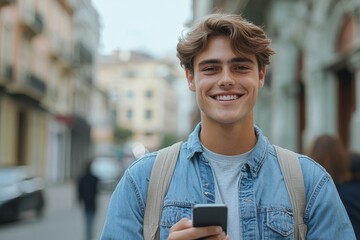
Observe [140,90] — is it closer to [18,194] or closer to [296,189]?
[18,194]

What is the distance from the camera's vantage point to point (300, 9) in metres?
16.0

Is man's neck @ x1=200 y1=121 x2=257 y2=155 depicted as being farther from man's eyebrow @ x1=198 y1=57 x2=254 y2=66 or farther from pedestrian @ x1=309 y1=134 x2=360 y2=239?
pedestrian @ x1=309 y1=134 x2=360 y2=239

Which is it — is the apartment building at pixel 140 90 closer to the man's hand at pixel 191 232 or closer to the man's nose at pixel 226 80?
the man's nose at pixel 226 80

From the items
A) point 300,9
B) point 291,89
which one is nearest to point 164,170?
point 300,9

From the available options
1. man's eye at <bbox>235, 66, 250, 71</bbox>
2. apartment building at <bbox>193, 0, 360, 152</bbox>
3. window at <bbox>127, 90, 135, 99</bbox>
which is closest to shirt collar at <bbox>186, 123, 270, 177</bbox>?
man's eye at <bbox>235, 66, 250, 71</bbox>

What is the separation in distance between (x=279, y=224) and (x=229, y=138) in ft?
1.05

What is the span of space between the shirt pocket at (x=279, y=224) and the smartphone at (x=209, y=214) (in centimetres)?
21

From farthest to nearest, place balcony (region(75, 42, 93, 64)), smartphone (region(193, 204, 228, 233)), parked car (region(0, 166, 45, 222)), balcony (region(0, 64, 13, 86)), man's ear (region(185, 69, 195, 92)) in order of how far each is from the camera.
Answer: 1. balcony (region(75, 42, 93, 64))
2. balcony (region(0, 64, 13, 86))
3. parked car (region(0, 166, 45, 222))
4. man's ear (region(185, 69, 195, 92))
5. smartphone (region(193, 204, 228, 233))

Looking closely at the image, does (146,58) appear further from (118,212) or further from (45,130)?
(118,212)

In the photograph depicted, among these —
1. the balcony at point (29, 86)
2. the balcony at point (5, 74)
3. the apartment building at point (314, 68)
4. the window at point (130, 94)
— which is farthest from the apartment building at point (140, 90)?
the apartment building at point (314, 68)

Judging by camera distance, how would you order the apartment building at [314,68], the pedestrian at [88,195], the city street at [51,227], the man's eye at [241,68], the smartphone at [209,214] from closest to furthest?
1. the smartphone at [209,214]
2. the man's eye at [241,68]
3. the pedestrian at [88,195]
4. the apartment building at [314,68]
5. the city street at [51,227]

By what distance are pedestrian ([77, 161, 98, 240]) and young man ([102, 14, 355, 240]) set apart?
10.1 meters

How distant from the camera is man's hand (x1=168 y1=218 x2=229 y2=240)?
197 centimetres

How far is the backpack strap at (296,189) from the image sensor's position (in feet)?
7.04
